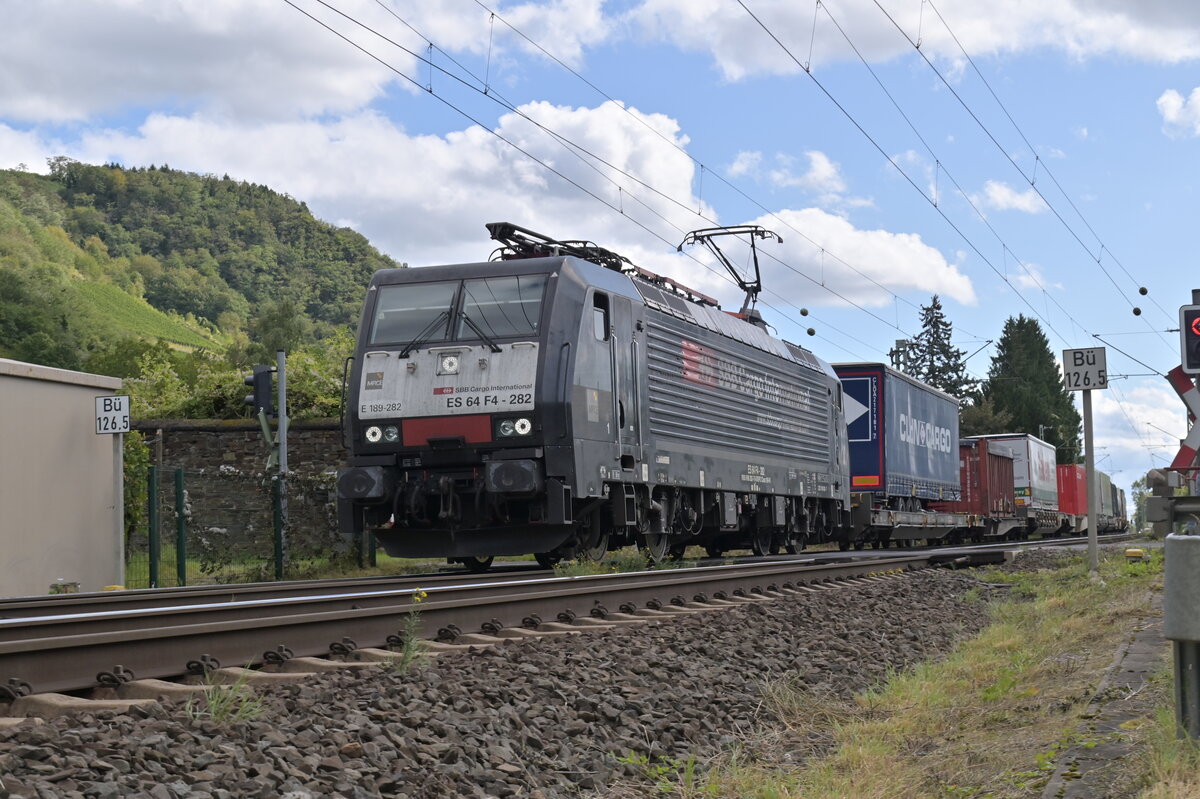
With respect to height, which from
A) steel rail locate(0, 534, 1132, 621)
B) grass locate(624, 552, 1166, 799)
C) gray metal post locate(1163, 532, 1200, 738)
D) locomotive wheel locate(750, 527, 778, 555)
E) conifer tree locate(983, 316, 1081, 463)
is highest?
conifer tree locate(983, 316, 1081, 463)

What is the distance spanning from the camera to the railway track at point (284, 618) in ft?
17.4

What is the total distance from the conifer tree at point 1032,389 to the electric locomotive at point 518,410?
78736mm

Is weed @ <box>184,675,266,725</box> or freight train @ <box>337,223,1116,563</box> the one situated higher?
freight train @ <box>337,223,1116,563</box>

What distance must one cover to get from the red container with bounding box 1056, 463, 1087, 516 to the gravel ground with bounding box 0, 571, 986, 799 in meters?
43.2

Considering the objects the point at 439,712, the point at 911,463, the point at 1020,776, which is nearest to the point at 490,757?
the point at 439,712

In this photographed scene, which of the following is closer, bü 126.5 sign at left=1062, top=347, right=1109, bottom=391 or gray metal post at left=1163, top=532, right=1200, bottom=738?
gray metal post at left=1163, top=532, right=1200, bottom=738

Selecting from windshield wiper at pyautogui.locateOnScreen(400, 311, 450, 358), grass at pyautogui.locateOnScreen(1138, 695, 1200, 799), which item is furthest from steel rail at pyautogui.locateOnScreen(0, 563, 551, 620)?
grass at pyautogui.locateOnScreen(1138, 695, 1200, 799)

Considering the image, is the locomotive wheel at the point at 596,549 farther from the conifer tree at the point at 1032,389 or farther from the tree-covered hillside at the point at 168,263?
the conifer tree at the point at 1032,389

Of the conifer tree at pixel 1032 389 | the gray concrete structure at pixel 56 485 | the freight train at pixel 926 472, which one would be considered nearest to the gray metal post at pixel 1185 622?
the gray concrete structure at pixel 56 485

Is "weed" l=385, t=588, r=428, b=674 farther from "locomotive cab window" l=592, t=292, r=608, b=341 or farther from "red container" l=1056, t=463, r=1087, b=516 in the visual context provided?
"red container" l=1056, t=463, r=1087, b=516

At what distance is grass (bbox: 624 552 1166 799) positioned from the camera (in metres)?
4.91

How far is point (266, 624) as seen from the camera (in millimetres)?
6441

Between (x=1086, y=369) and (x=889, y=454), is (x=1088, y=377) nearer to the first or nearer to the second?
(x=1086, y=369)

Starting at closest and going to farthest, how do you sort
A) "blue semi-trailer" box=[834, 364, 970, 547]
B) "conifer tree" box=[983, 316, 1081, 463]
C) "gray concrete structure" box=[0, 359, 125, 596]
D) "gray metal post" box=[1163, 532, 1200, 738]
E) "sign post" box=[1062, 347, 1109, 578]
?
"gray metal post" box=[1163, 532, 1200, 738]
"gray concrete structure" box=[0, 359, 125, 596]
"sign post" box=[1062, 347, 1109, 578]
"blue semi-trailer" box=[834, 364, 970, 547]
"conifer tree" box=[983, 316, 1081, 463]
